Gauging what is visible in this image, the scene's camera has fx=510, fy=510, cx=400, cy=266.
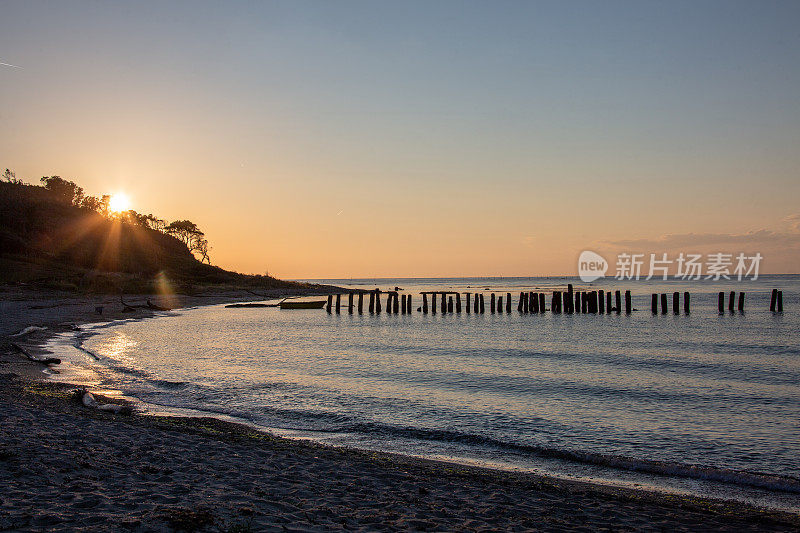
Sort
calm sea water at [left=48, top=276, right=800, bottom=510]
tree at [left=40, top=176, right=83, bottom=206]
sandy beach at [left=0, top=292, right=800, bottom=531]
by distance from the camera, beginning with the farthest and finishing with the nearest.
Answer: tree at [left=40, top=176, right=83, bottom=206]
calm sea water at [left=48, top=276, right=800, bottom=510]
sandy beach at [left=0, top=292, right=800, bottom=531]

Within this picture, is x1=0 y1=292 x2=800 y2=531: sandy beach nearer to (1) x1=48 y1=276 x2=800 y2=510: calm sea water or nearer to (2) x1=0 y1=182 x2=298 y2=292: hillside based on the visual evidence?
(1) x1=48 y1=276 x2=800 y2=510: calm sea water

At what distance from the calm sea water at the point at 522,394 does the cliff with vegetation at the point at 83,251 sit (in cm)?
3253

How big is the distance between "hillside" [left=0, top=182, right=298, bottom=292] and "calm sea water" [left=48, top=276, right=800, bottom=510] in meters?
32.6

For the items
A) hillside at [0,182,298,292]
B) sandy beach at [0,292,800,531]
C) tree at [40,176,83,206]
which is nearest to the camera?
sandy beach at [0,292,800,531]

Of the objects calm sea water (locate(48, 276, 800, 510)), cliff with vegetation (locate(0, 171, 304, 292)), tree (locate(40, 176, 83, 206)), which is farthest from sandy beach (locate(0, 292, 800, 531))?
tree (locate(40, 176, 83, 206))

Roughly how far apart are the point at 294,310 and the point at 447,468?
46.6m

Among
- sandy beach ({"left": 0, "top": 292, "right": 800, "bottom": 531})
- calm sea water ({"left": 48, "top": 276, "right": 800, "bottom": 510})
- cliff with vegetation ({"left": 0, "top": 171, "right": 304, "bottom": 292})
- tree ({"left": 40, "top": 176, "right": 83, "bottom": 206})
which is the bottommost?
calm sea water ({"left": 48, "top": 276, "right": 800, "bottom": 510})

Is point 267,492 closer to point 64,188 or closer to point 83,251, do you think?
point 83,251

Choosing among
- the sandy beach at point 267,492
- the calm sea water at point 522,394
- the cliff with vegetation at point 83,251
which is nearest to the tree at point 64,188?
the cliff with vegetation at point 83,251

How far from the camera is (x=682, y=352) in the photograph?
69.6 ft

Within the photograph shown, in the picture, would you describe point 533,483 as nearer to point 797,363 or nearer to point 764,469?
point 764,469

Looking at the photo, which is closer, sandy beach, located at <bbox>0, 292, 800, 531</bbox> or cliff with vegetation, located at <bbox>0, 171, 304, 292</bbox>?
sandy beach, located at <bbox>0, 292, 800, 531</bbox>

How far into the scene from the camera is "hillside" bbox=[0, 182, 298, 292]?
52531 millimetres

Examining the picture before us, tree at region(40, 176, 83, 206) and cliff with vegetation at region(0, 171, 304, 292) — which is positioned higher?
tree at region(40, 176, 83, 206)
